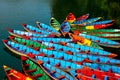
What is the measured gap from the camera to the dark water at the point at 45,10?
60.2 meters

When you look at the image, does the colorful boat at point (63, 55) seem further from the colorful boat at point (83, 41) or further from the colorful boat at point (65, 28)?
the colorful boat at point (65, 28)

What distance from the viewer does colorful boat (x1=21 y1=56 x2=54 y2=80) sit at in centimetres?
3100

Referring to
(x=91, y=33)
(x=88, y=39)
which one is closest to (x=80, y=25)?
(x=91, y=33)

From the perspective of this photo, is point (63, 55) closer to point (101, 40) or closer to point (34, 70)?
point (34, 70)

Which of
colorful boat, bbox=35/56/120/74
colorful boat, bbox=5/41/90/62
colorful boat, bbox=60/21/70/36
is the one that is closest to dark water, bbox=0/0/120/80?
colorful boat, bbox=5/41/90/62

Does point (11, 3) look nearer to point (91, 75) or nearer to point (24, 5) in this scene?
point (24, 5)

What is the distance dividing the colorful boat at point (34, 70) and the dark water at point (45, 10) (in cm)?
1591

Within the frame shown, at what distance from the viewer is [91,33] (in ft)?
153

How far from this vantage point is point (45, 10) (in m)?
71.7

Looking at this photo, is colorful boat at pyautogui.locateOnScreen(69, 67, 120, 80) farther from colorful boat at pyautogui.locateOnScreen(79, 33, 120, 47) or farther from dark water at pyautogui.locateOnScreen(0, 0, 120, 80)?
dark water at pyautogui.locateOnScreen(0, 0, 120, 80)

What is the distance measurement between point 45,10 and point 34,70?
4088 cm

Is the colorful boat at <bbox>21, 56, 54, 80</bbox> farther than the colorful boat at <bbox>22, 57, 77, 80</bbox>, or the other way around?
the colorful boat at <bbox>21, 56, 54, 80</bbox>

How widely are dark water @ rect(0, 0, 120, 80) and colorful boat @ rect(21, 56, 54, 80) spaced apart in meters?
15.9

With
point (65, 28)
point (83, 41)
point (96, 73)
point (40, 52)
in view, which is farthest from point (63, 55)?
point (65, 28)
